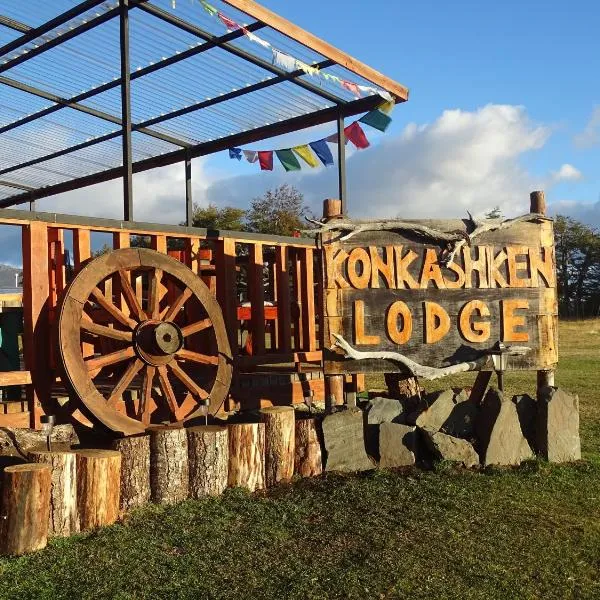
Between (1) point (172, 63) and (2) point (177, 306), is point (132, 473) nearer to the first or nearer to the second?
(2) point (177, 306)

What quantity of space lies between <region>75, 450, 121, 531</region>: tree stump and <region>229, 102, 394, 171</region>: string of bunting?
243 inches

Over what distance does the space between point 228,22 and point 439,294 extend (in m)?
3.51

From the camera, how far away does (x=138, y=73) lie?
8.93 metres

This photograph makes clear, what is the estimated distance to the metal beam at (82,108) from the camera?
9.68 meters

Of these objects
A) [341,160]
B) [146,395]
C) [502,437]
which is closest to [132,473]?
[146,395]

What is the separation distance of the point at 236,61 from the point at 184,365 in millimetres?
3699

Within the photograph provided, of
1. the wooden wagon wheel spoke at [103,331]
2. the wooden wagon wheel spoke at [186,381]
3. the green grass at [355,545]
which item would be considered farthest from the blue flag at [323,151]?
the green grass at [355,545]

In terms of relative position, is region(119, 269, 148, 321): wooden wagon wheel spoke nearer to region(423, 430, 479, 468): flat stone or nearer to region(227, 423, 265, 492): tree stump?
region(227, 423, 265, 492): tree stump

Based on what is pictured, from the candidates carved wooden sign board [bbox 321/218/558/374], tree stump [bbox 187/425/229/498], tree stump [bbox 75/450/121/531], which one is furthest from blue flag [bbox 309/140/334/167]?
tree stump [bbox 75/450/121/531]

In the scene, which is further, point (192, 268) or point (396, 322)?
point (192, 268)

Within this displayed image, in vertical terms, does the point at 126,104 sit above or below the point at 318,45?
below

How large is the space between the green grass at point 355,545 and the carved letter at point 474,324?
136cm

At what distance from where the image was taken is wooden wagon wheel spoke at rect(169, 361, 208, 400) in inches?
255

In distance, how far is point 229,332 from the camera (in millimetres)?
7512
